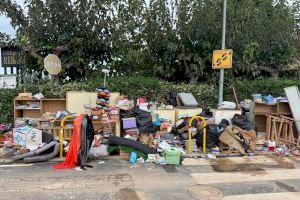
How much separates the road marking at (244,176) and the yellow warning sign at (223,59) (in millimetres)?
4263

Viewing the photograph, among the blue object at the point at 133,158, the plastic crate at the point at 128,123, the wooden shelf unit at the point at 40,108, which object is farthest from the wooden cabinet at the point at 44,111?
the blue object at the point at 133,158

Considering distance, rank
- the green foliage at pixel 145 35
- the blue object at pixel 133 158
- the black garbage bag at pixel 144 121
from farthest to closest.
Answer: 1. the green foliage at pixel 145 35
2. the black garbage bag at pixel 144 121
3. the blue object at pixel 133 158

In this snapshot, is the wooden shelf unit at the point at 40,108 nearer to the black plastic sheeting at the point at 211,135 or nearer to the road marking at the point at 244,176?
the black plastic sheeting at the point at 211,135

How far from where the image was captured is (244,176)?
7094 mm

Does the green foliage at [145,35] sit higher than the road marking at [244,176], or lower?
higher

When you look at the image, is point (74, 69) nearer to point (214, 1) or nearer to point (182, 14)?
point (182, 14)

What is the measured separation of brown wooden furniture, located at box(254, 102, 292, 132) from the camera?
10617mm

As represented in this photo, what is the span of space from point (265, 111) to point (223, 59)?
2240 mm

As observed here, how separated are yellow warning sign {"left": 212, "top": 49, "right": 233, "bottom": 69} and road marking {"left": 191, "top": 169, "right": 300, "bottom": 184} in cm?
426

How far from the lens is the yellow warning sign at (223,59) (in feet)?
35.0

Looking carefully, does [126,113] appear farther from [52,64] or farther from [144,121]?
[52,64]

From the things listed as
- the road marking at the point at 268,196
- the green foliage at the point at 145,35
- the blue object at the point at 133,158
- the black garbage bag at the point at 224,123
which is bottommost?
the road marking at the point at 268,196

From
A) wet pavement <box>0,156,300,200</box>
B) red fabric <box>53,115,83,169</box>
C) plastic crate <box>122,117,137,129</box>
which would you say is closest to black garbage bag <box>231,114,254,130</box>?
wet pavement <box>0,156,300,200</box>

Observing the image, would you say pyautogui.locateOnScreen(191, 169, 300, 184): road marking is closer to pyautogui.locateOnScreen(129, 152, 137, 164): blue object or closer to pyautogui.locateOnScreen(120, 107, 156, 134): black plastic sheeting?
pyautogui.locateOnScreen(129, 152, 137, 164): blue object
